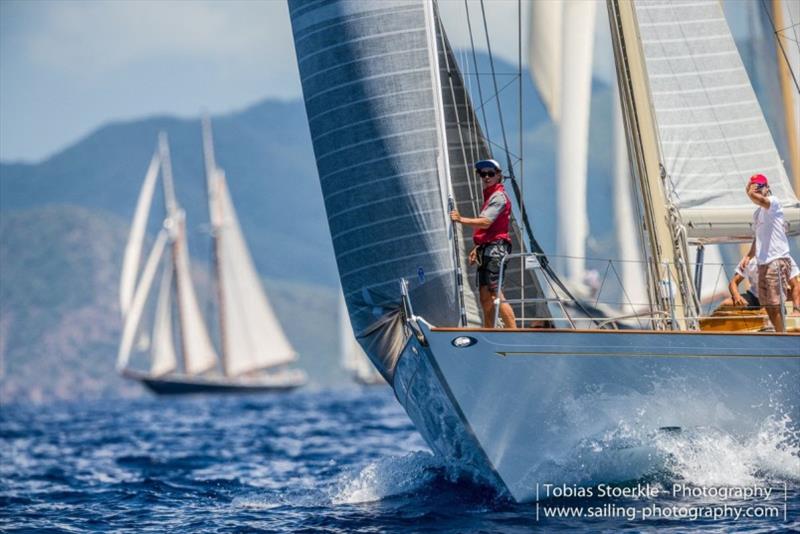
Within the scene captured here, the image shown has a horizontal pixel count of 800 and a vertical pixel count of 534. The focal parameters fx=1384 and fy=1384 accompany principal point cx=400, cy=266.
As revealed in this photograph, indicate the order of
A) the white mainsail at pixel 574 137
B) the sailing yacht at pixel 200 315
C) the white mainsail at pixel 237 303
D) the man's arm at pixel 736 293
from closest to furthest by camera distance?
the man's arm at pixel 736 293 → the white mainsail at pixel 574 137 → the sailing yacht at pixel 200 315 → the white mainsail at pixel 237 303

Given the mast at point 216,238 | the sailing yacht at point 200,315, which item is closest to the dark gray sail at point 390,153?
the sailing yacht at point 200,315

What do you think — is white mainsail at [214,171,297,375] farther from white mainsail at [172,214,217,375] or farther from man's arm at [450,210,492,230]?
man's arm at [450,210,492,230]

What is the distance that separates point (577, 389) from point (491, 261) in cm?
131

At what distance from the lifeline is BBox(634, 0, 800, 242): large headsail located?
2857mm

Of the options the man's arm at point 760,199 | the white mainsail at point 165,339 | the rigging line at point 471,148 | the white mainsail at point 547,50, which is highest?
A: the white mainsail at point 547,50

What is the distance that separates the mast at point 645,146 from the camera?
518 inches

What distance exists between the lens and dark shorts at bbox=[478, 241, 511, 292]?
11.6m

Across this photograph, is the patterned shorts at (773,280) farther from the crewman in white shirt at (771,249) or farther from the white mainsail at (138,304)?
the white mainsail at (138,304)

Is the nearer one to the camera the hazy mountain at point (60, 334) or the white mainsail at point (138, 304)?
the white mainsail at point (138, 304)

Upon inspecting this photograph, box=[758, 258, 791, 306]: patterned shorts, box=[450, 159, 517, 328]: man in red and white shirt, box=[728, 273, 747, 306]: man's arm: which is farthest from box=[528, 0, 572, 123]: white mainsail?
box=[450, 159, 517, 328]: man in red and white shirt

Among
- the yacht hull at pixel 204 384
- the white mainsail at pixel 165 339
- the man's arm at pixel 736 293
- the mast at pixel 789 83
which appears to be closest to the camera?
the man's arm at pixel 736 293

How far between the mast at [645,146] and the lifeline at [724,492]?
192 cm

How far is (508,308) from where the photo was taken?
11.6m

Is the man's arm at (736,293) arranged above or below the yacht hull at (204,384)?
above
